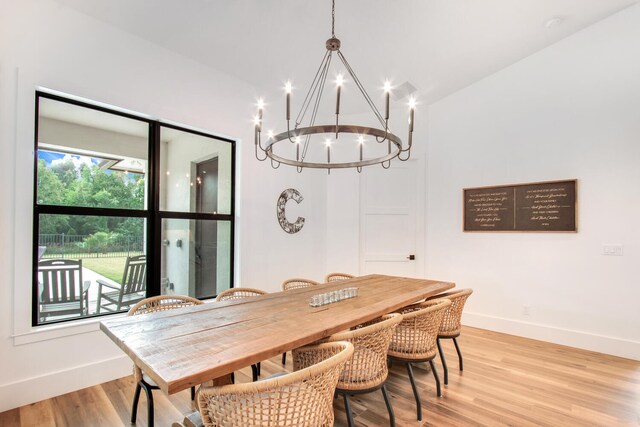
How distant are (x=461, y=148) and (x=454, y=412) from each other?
339cm

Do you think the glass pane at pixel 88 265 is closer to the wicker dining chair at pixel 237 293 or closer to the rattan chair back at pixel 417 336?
the wicker dining chair at pixel 237 293

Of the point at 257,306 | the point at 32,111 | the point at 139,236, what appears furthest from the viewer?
the point at 139,236

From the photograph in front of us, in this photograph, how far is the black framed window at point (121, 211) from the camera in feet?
8.54

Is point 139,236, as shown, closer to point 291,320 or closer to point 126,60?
point 126,60

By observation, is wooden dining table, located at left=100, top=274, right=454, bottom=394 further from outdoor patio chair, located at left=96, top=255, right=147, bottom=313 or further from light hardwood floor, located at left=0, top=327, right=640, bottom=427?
outdoor patio chair, located at left=96, top=255, right=147, bottom=313

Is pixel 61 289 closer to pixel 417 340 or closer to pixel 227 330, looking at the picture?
pixel 227 330

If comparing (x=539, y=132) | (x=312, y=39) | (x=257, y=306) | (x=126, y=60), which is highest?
(x=312, y=39)

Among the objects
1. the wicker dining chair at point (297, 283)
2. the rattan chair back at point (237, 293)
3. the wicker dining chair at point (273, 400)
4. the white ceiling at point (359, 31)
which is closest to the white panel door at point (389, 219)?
the white ceiling at point (359, 31)

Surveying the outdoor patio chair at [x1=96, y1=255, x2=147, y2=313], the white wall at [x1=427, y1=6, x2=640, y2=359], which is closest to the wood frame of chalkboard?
the white wall at [x1=427, y1=6, x2=640, y2=359]

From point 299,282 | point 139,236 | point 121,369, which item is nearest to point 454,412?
point 299,282

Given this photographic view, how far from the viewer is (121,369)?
283 cm

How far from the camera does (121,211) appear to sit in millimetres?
2969

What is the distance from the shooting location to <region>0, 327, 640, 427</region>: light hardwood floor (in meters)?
2.17

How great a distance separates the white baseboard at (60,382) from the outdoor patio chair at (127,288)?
0.48 metres
